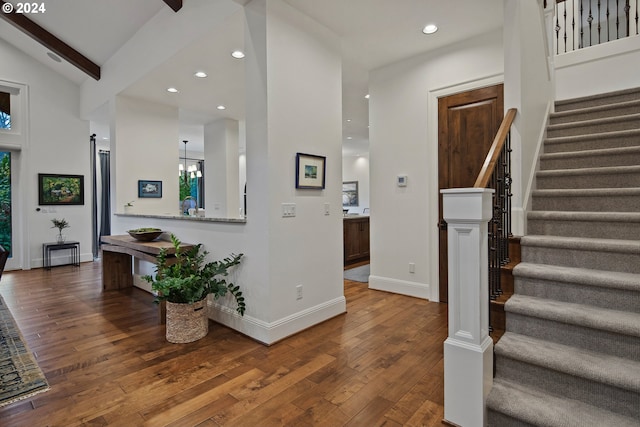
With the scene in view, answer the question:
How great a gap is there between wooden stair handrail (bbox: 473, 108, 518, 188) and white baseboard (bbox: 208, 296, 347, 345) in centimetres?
188

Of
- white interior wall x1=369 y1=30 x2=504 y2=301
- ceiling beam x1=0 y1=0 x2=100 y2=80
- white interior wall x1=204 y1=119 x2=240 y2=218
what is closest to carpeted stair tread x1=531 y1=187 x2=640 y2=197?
white interior wall x1=369 y1=30 x2=504 y2=301

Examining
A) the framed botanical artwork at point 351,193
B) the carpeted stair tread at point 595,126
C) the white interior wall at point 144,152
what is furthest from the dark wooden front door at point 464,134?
the framed botanical artwork at point 351,193

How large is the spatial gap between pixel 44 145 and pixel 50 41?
7.25ft

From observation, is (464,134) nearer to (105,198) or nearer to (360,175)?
(360,175)

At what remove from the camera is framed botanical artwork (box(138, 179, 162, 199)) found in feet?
17.3

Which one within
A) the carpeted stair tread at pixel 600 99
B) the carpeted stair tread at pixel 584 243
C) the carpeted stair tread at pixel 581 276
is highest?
the carpeted stair tread at pixel 600 99

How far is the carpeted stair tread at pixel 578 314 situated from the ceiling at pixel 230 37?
2.59m

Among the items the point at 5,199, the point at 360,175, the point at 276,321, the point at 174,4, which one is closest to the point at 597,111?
the point at 276,321

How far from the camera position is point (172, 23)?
369cm

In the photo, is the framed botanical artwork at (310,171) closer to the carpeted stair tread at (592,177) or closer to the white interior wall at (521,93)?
the white interior wall at (521,93)

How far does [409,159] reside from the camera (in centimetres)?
400

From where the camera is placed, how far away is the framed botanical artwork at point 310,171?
116 inches

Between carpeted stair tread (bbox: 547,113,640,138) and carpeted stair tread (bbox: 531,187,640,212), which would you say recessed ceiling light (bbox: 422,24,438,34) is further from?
carpeted stair tread (bbox: 531,187,640,212)

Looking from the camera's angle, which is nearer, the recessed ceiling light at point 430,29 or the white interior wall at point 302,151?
the white interior wall at point 302,151
